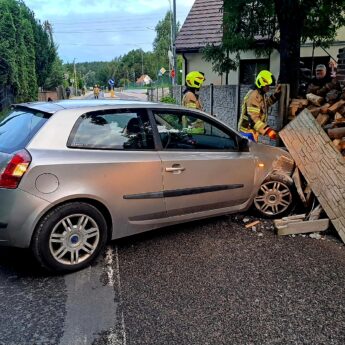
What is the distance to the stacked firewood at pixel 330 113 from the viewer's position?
204 inches

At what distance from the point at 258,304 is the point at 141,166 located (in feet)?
5.56

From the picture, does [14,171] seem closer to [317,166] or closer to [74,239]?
[74,239]

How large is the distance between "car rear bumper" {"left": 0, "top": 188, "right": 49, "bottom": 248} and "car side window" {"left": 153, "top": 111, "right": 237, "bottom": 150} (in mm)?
1483

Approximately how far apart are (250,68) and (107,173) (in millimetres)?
14858

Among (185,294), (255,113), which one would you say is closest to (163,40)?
(255,113)

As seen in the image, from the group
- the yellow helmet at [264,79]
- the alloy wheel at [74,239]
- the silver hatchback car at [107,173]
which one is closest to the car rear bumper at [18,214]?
the silver hatchback car at [107,173]

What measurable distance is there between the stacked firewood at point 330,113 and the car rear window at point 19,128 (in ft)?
11.3

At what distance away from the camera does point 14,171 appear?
3.55 metres

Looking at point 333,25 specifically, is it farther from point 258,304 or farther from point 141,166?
point 258,304

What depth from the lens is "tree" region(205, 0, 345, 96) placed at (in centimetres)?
783

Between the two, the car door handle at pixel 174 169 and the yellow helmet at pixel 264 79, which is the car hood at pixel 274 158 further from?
the yellow helmet at pixel 264 79

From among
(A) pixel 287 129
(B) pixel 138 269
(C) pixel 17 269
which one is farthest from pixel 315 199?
(C) pixel 17 269

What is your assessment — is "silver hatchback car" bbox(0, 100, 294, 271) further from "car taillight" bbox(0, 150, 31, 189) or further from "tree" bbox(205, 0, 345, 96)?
"tree" bbox(205, 0, 345, 96)

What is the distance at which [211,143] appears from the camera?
4797 mm
